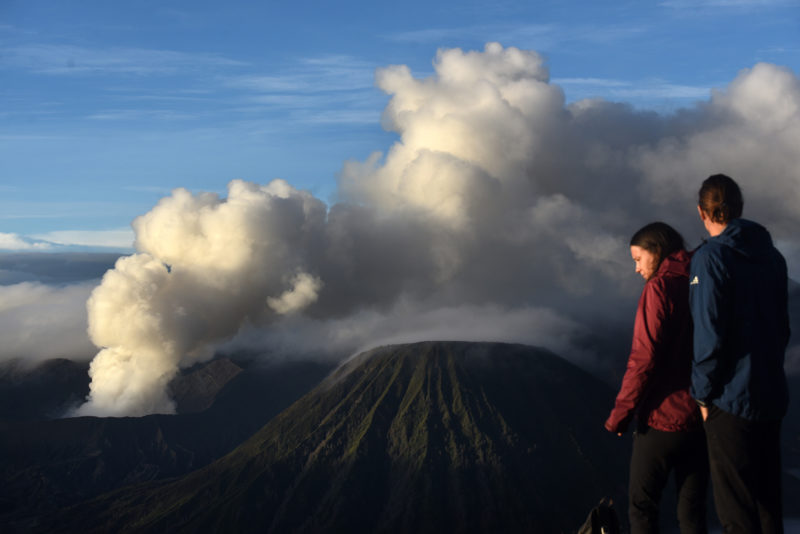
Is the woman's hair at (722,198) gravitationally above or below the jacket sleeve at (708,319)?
above

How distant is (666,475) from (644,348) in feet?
4.96

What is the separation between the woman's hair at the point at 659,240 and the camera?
8086mm

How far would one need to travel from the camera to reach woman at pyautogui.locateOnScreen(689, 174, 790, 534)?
6887 millimetres

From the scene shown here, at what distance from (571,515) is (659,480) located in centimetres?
19258

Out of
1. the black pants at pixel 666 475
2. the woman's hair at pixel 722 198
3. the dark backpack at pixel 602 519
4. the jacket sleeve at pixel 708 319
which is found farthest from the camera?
the dark backpack at pixel 602 519

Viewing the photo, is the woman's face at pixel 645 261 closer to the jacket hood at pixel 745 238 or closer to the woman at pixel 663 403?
the woman at pixel 663 403

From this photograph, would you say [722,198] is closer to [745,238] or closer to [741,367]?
[745,238]

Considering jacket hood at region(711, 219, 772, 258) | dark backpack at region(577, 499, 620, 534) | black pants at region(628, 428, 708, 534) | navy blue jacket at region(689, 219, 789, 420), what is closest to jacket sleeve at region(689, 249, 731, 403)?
navy blue jacket at region(689, 219, 789, 420)

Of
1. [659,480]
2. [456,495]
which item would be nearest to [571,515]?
[456,495]

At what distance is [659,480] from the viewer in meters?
7.84

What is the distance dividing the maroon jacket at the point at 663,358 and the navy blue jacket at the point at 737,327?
0.37 m

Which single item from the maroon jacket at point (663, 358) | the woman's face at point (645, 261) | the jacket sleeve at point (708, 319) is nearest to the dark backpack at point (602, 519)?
the maroon jacket at point (663, 358)

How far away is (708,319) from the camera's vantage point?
22.6ft

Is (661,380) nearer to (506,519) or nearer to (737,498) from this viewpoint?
(737,498)
